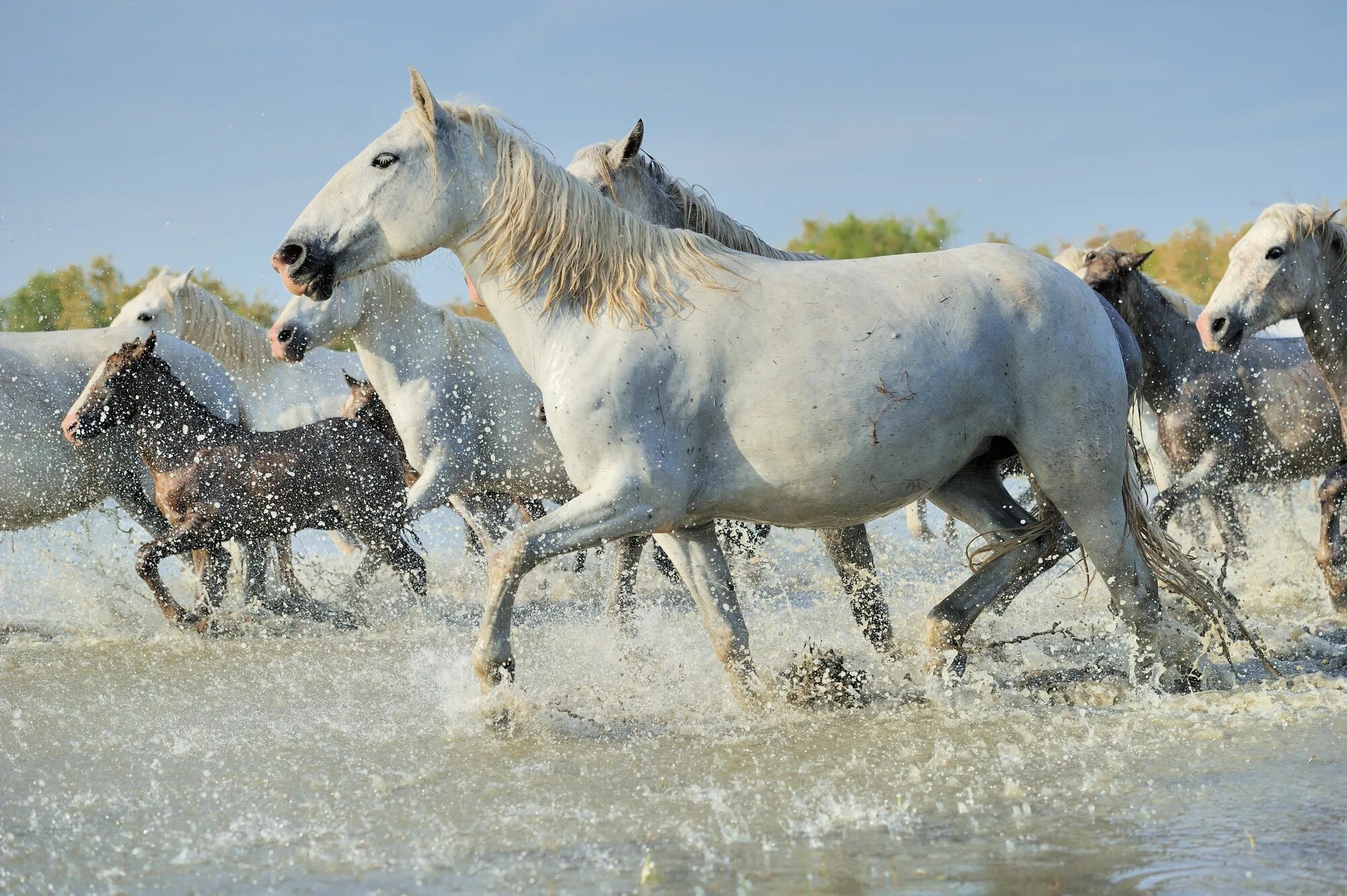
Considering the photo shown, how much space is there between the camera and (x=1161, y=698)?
4.31 metres

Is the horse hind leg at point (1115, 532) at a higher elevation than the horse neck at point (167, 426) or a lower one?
lower

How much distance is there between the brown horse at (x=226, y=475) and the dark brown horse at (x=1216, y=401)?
4.15 m

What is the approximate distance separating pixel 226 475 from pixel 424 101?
3731 mm

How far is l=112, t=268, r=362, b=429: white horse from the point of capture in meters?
9.41

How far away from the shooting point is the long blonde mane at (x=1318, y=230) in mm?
5758

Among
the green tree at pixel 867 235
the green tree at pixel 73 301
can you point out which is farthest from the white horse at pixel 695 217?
the green tree at pixel 867 235

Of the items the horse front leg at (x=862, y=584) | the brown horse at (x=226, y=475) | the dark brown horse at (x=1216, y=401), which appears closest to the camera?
the horse front leg at (x=862, y=584)

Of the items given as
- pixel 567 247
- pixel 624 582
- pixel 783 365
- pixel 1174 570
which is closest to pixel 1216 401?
pixel 1174 570

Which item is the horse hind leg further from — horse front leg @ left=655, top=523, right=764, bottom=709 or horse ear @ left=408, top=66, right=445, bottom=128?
horse ear @ left=408, top=66, right=445, bottom=128

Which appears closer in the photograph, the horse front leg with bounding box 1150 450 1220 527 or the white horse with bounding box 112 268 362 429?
the horse front leg with bounding box 1150 450 1220 527

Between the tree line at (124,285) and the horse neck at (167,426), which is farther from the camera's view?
the tree line at (124,285)

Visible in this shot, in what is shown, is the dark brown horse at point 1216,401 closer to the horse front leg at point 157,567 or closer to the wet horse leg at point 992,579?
the wet horse leg at point 992,579

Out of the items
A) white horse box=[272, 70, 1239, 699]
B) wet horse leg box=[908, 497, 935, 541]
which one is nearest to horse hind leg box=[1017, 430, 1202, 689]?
white horse box=[272, 70, 1239, 699]

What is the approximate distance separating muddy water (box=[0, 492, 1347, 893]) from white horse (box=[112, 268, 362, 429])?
11.3ft
